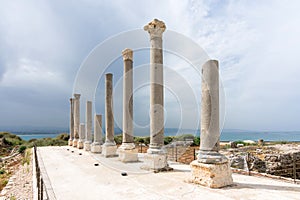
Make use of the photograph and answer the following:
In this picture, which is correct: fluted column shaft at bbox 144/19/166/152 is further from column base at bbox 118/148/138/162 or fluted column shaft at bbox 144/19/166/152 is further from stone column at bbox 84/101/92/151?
stone column at bbox 84/101/92/151

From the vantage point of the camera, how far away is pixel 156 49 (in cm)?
991

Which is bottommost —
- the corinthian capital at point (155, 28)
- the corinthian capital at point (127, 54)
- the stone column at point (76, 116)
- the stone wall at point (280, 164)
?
the stone wall at point (280, 164)

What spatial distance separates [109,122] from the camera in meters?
14.3

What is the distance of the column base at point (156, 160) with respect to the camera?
920cm

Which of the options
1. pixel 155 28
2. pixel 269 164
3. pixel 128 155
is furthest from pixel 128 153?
pixel 269 164

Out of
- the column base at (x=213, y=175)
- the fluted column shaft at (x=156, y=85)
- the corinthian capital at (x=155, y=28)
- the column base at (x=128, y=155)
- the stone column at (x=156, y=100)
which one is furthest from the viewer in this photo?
the column base at (x=128, y=155)

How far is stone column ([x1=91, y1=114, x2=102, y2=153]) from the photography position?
1659 centimetres

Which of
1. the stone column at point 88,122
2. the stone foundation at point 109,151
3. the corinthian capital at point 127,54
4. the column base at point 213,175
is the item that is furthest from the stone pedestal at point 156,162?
the stone column at point 88,122

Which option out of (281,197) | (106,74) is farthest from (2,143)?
(281,197)

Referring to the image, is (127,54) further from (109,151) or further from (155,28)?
(109,151)

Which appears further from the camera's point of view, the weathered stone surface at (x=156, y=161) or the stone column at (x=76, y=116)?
the stone column at (x=76, y=116)

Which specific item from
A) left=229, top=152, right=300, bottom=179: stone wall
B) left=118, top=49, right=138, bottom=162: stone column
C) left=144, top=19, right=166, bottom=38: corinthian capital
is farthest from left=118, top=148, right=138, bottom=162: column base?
left=144, top=19, right=166, bottom=38: corinthian capital

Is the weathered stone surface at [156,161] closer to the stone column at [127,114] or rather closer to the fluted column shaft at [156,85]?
the fluted column shaft at [156,85]

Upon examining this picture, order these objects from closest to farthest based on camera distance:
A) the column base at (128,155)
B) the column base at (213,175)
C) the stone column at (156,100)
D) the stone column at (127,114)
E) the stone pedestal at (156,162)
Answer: the column base at (213,175)
the stone pedestal at (156,162)
the stone column at (156,100)
the column base at (128,155)
the stone column at (127,114)
